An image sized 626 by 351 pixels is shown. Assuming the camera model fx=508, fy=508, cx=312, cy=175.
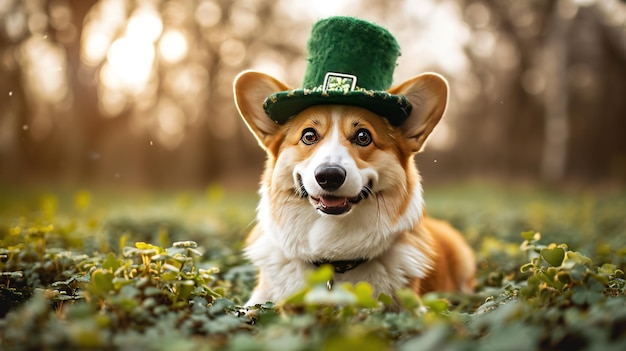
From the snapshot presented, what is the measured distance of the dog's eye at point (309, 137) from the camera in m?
2.89

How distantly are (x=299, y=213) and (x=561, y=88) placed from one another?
15.1 metres

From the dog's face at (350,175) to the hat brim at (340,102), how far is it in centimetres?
4

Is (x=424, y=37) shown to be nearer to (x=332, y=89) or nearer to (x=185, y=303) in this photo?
(x=332, y=89)

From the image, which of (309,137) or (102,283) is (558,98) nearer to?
(309,137)

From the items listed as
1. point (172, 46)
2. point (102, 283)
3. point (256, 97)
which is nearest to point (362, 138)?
point (256, 97)

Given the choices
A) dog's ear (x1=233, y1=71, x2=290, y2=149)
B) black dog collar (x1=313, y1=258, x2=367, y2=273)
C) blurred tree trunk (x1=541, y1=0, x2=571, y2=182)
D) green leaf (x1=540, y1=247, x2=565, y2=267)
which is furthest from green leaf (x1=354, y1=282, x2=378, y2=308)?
blurred tree trunk (x1=541, y1=0, x2=571, y2=182)

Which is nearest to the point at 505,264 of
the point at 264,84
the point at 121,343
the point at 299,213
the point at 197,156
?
the point at 299,213

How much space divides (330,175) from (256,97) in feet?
3.00

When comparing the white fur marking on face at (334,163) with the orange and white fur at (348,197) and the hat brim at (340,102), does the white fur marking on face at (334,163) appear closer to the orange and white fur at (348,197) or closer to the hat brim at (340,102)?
the orange and white fur at (348,197)

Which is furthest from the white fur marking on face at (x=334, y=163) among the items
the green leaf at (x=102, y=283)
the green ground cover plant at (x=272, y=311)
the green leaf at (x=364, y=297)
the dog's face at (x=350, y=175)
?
the green leaf at (x=102, y=283)

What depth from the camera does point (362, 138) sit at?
2.87m

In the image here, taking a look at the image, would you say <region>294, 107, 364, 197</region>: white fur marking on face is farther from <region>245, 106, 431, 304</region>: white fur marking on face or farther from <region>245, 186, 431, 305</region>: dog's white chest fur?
<region>245, 186, 431, 305</region>: dog's white chest fur

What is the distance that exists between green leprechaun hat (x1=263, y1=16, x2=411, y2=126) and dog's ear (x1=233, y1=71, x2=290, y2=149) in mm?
117

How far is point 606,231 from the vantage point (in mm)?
5410
